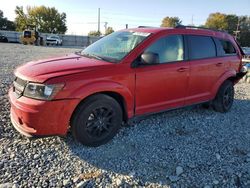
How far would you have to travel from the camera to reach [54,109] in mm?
3654

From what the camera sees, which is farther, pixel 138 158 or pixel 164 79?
pixel 164 79

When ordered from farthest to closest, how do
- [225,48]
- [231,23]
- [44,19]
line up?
[231,23]
[44,19]
[225,48]

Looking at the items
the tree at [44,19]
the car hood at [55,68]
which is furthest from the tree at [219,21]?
the car hood at [55,68]

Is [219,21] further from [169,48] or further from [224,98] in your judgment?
[169,48]

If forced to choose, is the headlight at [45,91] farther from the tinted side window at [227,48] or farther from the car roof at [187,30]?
the tinted side window at [227,48]

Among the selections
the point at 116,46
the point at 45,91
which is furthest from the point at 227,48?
the point at 45,91

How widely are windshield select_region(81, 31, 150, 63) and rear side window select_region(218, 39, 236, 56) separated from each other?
208 centimetres

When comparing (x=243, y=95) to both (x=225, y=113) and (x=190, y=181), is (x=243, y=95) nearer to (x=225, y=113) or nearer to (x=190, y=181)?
(x=225, y=113)

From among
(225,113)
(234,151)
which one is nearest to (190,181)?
(234,151)

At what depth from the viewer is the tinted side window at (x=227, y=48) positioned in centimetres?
605

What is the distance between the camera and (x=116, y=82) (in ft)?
13.6

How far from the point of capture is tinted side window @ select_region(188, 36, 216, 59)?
5289mm

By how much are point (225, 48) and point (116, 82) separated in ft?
10.5

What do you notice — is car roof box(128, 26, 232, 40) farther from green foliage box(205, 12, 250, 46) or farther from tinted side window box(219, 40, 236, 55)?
green foliage box(205, 12, 250, 46)
